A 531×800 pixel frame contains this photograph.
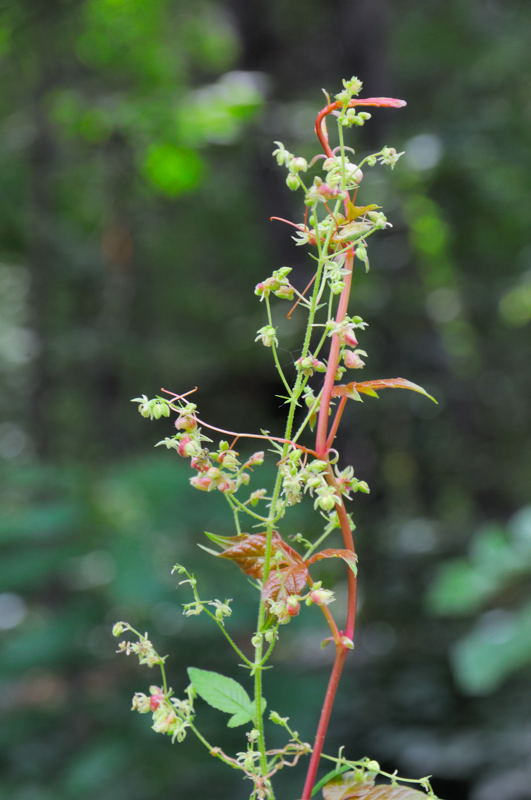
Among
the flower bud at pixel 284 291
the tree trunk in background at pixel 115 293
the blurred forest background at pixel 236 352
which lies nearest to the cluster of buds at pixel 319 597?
the flower bud at pixel 284 291

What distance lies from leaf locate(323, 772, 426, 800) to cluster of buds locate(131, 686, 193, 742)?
126 millimetres

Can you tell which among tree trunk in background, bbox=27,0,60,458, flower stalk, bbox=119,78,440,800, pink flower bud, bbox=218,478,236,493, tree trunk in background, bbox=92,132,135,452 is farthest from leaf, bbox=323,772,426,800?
tree trunk in background, bbox=92,132,135,452

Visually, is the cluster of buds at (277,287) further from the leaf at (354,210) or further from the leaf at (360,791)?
the leaf at (360,791)

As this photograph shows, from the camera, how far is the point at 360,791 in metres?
0.60

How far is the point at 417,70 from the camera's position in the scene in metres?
7.93

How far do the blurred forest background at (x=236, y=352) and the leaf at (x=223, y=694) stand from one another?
1.81m

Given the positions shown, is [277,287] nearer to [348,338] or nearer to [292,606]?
[348,338]

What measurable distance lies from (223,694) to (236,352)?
5.12 metres

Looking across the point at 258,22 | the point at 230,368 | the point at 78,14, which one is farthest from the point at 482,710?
the point at 258,22

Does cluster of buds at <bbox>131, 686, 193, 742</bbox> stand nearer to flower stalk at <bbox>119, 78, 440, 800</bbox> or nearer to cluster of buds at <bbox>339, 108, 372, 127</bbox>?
flower stalk at <bbox>119, 78, 440, 800</bbox>

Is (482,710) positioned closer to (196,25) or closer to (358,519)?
(358,519)

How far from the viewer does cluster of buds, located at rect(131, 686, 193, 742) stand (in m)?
0.58

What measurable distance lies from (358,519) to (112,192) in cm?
282

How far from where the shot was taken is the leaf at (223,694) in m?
0.64
